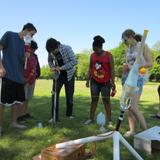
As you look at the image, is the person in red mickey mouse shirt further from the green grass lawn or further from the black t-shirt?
the black t-shirt

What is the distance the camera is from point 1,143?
6.49m

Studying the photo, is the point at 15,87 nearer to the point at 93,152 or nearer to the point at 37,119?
the point at 37,119

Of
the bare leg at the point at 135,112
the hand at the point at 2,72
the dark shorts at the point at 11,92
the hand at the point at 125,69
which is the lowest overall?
the bare leg at the point at 135,112

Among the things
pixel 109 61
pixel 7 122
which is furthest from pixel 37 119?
pixel 109 61

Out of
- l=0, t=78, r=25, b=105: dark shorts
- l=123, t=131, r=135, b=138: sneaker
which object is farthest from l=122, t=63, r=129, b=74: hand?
l=0, t=78, r=25, b=105: dark shorts

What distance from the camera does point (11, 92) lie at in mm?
7258

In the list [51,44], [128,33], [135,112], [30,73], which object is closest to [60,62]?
[51,44]

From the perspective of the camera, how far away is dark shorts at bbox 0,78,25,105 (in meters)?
7.15

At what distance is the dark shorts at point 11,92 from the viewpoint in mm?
7148

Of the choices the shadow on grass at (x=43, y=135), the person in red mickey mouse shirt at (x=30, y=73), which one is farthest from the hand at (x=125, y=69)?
the person in red mickey mouse shirt at (x=30, y=73)

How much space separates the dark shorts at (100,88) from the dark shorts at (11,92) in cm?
156

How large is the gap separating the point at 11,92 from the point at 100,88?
75.7 inches

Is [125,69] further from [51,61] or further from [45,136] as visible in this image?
[51,61]

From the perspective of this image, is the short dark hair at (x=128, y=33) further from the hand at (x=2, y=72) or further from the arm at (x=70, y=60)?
the hand at (x=2, y=72)
